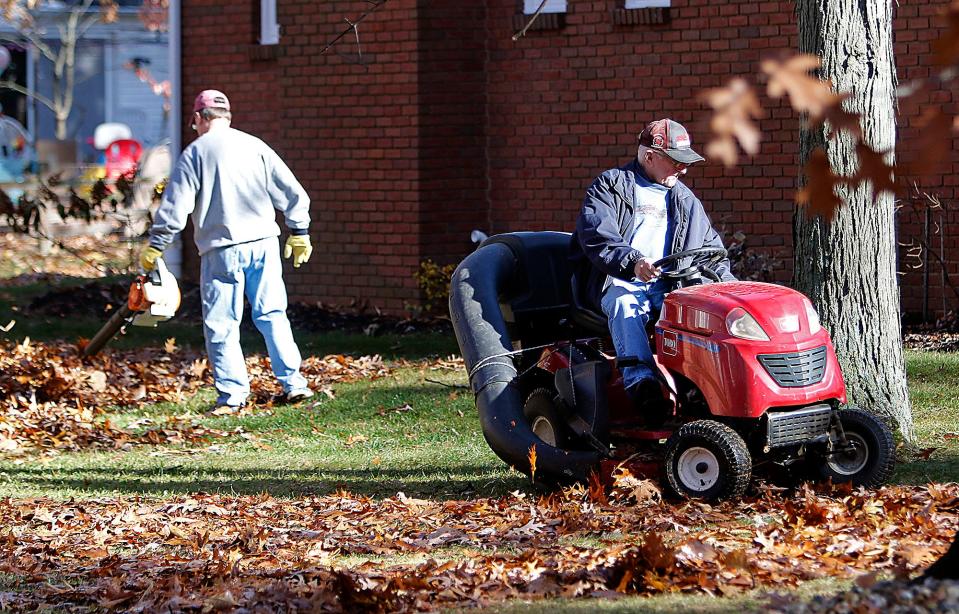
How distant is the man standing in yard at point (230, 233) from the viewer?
9586mm

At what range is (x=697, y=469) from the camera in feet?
19.8

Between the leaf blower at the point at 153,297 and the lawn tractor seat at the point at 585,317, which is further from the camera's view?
the leaf blower at the point at 153,297

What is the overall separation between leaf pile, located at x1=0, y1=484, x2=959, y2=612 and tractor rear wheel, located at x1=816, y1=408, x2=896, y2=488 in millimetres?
94

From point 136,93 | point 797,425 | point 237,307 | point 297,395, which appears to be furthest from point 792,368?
point 136,93

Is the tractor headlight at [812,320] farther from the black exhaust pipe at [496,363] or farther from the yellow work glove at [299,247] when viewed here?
the yellow work glove at [299,247]

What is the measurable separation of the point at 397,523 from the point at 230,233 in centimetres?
386

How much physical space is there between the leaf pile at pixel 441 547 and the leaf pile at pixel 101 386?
7.11ft

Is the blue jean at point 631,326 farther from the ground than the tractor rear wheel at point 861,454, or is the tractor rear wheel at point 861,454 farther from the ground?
the blue jean at point 631,326

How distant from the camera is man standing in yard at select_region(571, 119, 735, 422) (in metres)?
6.32

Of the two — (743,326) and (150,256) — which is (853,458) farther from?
(150,256)

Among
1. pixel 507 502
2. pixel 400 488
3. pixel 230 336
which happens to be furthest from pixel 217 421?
pixel 507 502

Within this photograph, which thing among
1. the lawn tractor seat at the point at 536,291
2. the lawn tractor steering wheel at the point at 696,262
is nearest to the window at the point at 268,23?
the lawn tractor seat at the point at 536,291

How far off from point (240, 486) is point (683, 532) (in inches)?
115

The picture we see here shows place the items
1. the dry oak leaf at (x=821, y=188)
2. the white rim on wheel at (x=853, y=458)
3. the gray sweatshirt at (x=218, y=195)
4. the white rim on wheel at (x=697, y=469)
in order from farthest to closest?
1. the gray sweatshirt at (x=218, y=195)
2. the white rim on wheel at (x=853, y=458)
3. the white rim on wheel at (x=697, y=469)
4. the dry oak leaf at (x=821, y=188)
